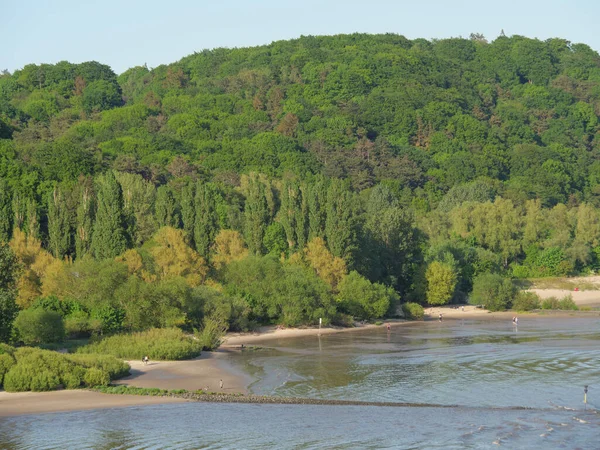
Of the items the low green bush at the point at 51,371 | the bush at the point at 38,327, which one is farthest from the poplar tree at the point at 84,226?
the low green bush at the point at 51,371

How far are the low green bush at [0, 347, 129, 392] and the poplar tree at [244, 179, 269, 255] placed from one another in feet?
125

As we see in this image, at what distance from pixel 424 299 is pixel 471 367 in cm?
3903

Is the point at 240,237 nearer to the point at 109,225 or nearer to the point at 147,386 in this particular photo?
the point at 109,225


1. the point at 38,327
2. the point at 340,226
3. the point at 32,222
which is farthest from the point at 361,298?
the point at 38,327

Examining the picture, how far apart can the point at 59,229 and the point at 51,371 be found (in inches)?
1315

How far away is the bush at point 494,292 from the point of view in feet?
292

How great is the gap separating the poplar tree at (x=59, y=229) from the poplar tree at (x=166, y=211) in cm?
899

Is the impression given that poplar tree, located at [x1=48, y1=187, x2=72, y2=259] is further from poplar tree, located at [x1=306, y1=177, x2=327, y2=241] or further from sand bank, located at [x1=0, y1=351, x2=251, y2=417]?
sand bank, located at [x1=0, y1=351, x2=251, y2=417]

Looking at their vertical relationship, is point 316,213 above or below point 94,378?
above

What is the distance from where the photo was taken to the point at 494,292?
89250 mm

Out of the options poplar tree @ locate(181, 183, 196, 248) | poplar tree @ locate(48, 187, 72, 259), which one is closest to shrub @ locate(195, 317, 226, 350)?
poplar tree @ locate(48, 187, 72, 259)

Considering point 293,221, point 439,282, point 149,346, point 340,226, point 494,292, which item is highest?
point 293,221

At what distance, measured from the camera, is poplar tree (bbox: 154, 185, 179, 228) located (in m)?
80.8

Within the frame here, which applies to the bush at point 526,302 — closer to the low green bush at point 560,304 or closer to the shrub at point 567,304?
the low green bush at point 560,304
